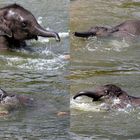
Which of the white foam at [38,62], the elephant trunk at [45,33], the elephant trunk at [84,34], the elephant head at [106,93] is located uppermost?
the elephant head at [106,93]

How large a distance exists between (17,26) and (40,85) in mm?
2226

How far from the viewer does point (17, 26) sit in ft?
33.8

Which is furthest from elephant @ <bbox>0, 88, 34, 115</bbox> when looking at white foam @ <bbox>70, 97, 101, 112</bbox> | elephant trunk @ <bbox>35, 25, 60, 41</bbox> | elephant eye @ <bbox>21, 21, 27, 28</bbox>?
elephant eye @ <bbox>21, 21, 27, 28</bbox>

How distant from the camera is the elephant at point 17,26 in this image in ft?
33.6

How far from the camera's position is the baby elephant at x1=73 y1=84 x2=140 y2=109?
7.55m

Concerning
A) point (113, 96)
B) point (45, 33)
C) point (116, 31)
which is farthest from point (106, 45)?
point (113, 96)

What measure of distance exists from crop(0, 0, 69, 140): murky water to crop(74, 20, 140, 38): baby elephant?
40 centimetres

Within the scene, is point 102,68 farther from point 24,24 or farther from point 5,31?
point 5,31

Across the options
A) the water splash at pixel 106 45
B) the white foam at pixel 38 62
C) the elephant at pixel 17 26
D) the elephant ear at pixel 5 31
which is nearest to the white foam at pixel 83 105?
the white foam at pixel 38 62

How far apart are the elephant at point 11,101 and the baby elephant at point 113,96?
611 millimetres

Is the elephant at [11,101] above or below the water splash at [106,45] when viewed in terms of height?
above

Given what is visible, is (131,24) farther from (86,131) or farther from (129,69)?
(86,131)

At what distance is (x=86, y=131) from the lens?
6.65 meters

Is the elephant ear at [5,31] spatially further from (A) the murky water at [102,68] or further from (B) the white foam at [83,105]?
(B) the white foam at [83,105]
